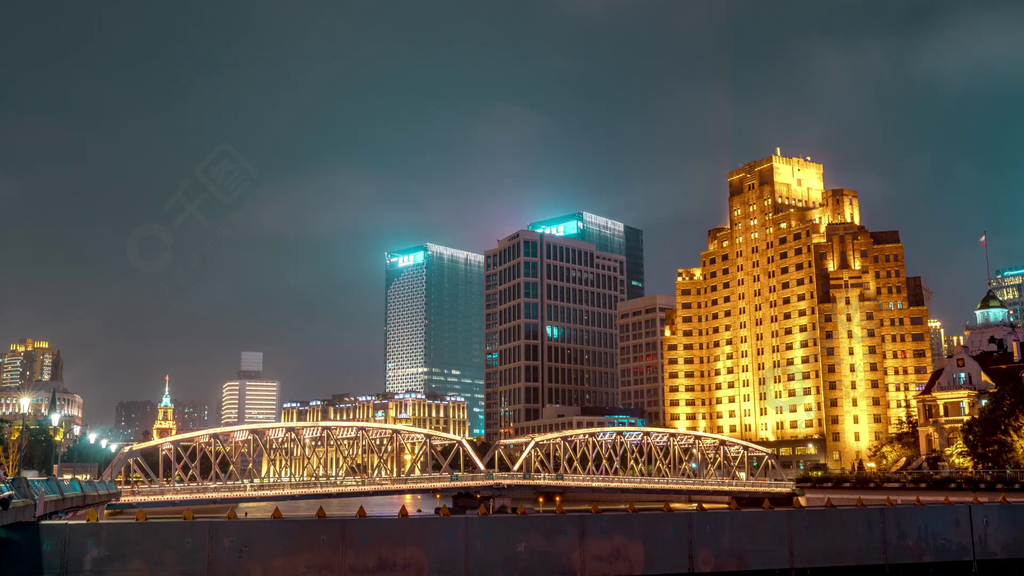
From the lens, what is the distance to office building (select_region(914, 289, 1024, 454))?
132875mm

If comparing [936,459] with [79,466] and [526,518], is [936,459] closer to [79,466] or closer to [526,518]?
[526,518]

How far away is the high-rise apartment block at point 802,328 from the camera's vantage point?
169000 mm

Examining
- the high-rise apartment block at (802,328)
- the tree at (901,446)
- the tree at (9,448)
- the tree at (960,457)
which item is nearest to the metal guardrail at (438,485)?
the tree at (960,457)

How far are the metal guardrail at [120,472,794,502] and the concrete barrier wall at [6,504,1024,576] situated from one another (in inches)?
1758

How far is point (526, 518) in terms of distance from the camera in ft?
159

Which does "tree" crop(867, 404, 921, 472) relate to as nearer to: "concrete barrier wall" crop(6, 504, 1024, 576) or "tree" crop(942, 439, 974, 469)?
"tree" crop(942, 439, 974, 469)

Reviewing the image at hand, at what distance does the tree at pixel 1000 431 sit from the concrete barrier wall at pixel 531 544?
2147 inches

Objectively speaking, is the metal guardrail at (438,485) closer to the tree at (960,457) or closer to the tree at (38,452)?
the tree at (960,457)

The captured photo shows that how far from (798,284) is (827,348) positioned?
570 inches

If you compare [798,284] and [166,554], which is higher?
[798,284]

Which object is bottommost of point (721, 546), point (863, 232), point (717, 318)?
point (721, 546)

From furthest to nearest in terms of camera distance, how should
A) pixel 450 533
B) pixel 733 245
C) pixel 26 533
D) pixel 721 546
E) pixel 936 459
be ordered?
pixel 733 245 < pixel 936 459 < pixel 721 546 < pixel 450 533 < pixel 26 533

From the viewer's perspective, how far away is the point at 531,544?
47.9 meters

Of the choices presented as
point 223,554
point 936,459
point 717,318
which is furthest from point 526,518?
point 717,318
